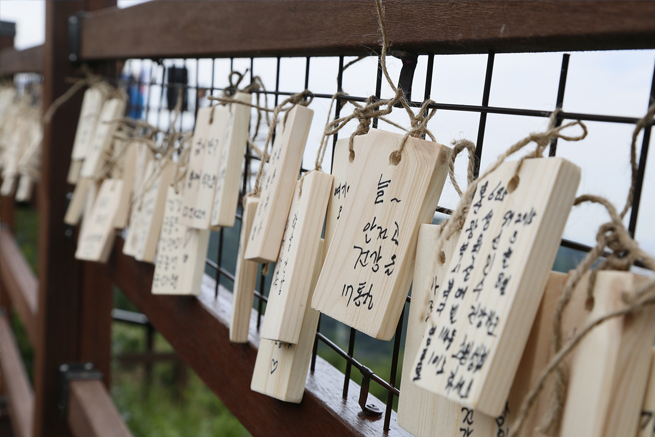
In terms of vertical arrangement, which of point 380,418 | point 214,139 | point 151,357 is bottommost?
point 151,357

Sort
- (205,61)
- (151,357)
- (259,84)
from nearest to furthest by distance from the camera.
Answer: (259,84) < (205,61) < (151,357)

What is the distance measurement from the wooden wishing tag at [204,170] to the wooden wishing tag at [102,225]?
310mm

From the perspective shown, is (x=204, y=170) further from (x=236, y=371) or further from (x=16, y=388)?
(x=16, y=388)

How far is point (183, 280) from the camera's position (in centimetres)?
65

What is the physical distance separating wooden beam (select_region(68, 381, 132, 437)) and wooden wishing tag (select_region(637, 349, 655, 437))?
38.7 inches

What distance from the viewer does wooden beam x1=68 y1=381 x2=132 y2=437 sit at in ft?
3.46

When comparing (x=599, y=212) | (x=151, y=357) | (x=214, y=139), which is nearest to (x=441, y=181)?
(x=599, y=212)

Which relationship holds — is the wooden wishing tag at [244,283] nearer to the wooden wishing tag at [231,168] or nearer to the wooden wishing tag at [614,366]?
the wooden wishing tag at [231,168]

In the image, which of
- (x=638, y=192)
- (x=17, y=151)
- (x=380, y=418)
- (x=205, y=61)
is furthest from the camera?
(x=17, y=151)

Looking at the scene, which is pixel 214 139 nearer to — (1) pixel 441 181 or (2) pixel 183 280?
(2) pixel 183 280

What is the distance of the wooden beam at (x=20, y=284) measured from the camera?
157 cm

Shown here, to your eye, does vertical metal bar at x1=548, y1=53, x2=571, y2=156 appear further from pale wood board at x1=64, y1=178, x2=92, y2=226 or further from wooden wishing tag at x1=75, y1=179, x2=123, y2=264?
pale wood board at x1=64, y1=178, x2=92, y2=226

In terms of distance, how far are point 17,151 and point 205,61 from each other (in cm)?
100

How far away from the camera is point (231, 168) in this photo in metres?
0.55
